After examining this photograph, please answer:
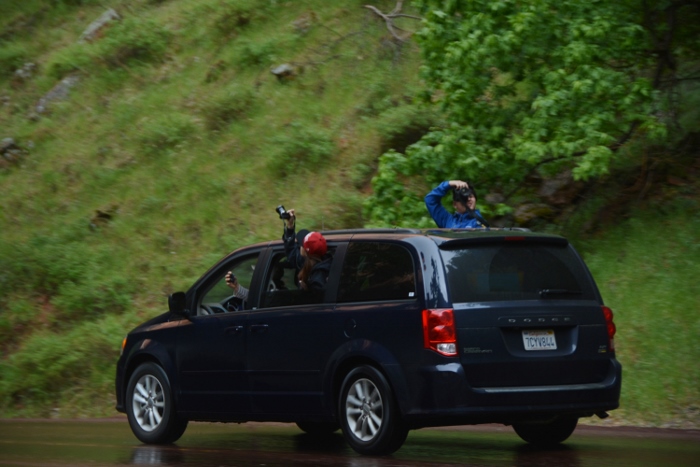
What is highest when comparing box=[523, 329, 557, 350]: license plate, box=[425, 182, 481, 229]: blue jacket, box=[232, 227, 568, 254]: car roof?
box=[232, 227, 568, 254]: car roof

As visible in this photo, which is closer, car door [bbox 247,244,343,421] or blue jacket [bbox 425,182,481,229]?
car door [bbox 247,244,343,421]

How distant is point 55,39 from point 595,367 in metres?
24.0

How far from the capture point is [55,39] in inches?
1152

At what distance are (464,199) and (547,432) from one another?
7.65 feet

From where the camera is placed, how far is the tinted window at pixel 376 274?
26.7 feet

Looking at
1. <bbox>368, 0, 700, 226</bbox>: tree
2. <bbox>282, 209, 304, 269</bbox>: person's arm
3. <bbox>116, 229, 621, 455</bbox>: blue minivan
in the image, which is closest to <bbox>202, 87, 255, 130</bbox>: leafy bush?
<bbox>368, 0, 700, 226</bbox>: tree

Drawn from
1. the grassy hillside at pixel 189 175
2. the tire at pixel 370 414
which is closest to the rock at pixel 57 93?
the grassy hillside at pixel 189 175

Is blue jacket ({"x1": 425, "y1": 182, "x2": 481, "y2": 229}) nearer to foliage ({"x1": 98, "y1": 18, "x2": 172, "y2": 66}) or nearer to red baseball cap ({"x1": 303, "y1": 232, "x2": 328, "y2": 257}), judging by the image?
red baseball cap ({"x1": 303, "y1": 232, "x2": 328, "y2": 257})

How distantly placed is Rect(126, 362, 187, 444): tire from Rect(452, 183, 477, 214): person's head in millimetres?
3161

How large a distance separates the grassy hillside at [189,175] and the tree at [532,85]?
1.66 metres

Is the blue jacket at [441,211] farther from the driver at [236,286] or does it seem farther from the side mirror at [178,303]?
the side mirror at [178,303]

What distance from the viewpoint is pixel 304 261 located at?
8961 millimetres

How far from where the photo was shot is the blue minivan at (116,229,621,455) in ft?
25.5

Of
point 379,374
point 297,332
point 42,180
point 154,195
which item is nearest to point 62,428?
point 297,332
